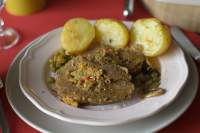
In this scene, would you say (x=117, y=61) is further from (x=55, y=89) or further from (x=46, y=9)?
(x=46, y=9)

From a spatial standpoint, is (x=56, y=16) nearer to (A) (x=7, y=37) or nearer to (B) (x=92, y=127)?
(A) (x=7, y=37)

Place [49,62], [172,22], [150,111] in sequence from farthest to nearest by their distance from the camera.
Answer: [172,22] < [49,62] < [150,111]

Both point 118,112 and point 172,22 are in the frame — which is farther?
point 172,22

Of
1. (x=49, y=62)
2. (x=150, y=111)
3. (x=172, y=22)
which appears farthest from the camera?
(x=172, y=22)

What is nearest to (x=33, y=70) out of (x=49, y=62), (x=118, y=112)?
(x=49, y=62)

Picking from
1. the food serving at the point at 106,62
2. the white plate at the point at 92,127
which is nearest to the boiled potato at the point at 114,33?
the food serving at the point at 106,62

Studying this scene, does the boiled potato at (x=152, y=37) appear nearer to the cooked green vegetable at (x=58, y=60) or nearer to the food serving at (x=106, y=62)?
the food serving at (x=106, y=62)
